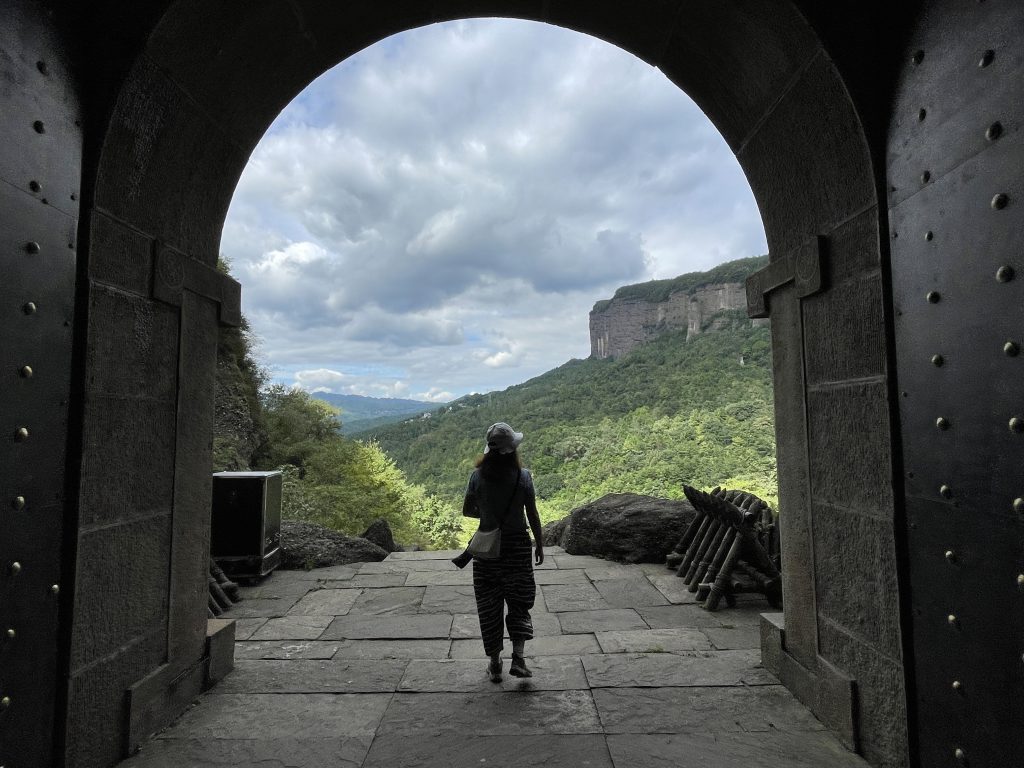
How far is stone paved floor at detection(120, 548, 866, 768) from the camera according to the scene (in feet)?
9.33

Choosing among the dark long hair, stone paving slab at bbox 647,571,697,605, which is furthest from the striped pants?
stone paving slab at bbox 647,571,697,605

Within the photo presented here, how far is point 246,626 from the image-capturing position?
5016mm

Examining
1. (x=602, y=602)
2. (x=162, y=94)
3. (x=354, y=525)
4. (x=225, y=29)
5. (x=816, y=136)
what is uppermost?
(x=225, y=29)

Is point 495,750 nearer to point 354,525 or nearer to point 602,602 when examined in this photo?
point 602,602

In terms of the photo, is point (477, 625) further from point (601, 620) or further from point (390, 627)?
point (601, 620)

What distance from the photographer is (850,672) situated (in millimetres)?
2922

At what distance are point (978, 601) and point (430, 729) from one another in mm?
2553

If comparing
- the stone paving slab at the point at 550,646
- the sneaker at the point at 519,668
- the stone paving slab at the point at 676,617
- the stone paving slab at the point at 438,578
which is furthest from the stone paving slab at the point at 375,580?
the sneaker at the point at 519,668

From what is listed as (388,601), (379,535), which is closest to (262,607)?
(388,601)

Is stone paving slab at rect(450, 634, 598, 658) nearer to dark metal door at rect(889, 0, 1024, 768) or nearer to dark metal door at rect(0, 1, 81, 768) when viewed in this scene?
dark metal door at rect(889, 0, 1024, 768)

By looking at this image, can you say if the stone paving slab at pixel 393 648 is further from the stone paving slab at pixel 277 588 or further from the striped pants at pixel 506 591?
the stone paving slab at pixel 277 588

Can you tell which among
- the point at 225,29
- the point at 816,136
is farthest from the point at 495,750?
the point at 225,29

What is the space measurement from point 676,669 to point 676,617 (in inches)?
49.1

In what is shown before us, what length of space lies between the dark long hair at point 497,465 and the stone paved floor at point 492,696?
51.1 inches
